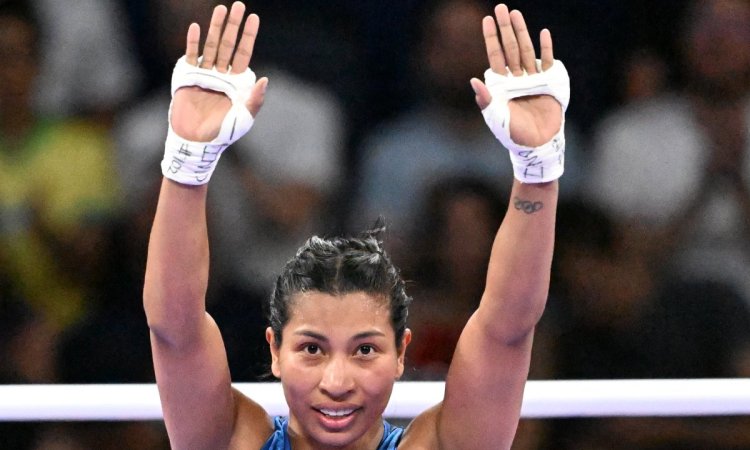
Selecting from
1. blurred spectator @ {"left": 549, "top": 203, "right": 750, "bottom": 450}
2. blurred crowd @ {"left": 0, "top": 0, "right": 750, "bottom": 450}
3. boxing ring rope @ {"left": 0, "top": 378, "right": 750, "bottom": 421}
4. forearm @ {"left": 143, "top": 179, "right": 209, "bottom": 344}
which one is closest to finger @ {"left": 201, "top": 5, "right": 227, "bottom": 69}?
forearm @ {"left": 143, "top": 179, "right": 209, "bottom": 344}

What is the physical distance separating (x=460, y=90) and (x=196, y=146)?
1.40 m

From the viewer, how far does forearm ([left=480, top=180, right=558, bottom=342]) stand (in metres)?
1.23

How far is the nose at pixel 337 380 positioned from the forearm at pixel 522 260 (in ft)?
0.57

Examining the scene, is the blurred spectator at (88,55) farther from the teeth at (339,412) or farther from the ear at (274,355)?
the teeth at (339,412)

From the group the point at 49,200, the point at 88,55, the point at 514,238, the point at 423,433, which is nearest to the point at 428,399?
the point at 423,433

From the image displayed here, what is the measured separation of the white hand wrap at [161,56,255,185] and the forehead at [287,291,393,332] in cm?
19

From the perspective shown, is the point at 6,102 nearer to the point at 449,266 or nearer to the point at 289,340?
the point at 449,266

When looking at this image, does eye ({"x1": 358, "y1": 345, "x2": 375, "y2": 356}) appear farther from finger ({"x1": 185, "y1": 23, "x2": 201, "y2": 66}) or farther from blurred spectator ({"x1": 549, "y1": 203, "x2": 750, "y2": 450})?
blurred spectator ({"x1": 549, "y1": 203, "x2": 750, "y2": 450})

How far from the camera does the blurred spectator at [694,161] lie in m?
2.43

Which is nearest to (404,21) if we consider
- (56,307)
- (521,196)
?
(56,307)

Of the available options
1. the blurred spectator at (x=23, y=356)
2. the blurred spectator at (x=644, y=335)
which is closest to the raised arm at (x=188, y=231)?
the blurred spectator at (x=23, y=356)

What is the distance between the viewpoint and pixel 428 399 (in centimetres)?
150

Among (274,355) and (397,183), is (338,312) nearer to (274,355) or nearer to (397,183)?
(274,355)

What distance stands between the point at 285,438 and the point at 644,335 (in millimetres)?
1204
